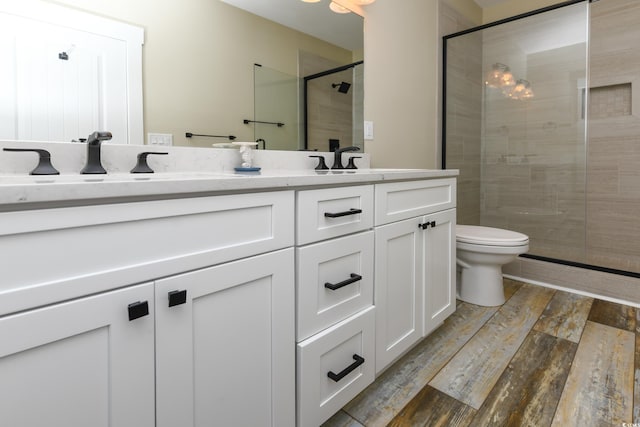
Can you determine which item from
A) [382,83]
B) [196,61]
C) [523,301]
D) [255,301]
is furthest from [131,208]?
[523,301]

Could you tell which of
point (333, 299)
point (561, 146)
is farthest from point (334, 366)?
point (561, 146)

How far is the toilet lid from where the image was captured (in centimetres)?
206

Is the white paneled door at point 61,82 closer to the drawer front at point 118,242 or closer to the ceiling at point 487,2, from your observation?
the drawer front at point 118,242

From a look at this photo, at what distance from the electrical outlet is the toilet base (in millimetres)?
1831

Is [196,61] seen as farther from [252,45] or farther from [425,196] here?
[425,196]

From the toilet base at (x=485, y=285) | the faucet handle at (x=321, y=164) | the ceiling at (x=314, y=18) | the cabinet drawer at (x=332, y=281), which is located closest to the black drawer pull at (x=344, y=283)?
the cabinet drawer at (x=332, y=281)

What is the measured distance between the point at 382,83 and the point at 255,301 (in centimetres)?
177

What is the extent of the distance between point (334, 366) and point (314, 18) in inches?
63.8

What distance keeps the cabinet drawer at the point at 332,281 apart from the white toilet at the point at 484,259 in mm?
1123

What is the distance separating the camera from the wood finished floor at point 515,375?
49.1 inches

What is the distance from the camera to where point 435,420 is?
4.04ft

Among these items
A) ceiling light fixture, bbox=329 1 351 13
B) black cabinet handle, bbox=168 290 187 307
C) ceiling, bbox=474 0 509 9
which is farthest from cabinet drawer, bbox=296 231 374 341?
ceiling, bbox=474 0 509 9

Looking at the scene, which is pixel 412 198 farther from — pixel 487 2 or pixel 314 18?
pixel 487 2

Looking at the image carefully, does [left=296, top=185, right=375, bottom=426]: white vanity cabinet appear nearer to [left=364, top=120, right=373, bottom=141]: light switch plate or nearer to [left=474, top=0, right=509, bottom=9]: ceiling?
[left=364, top=120, right=373, bottom=141]: light switch plate
